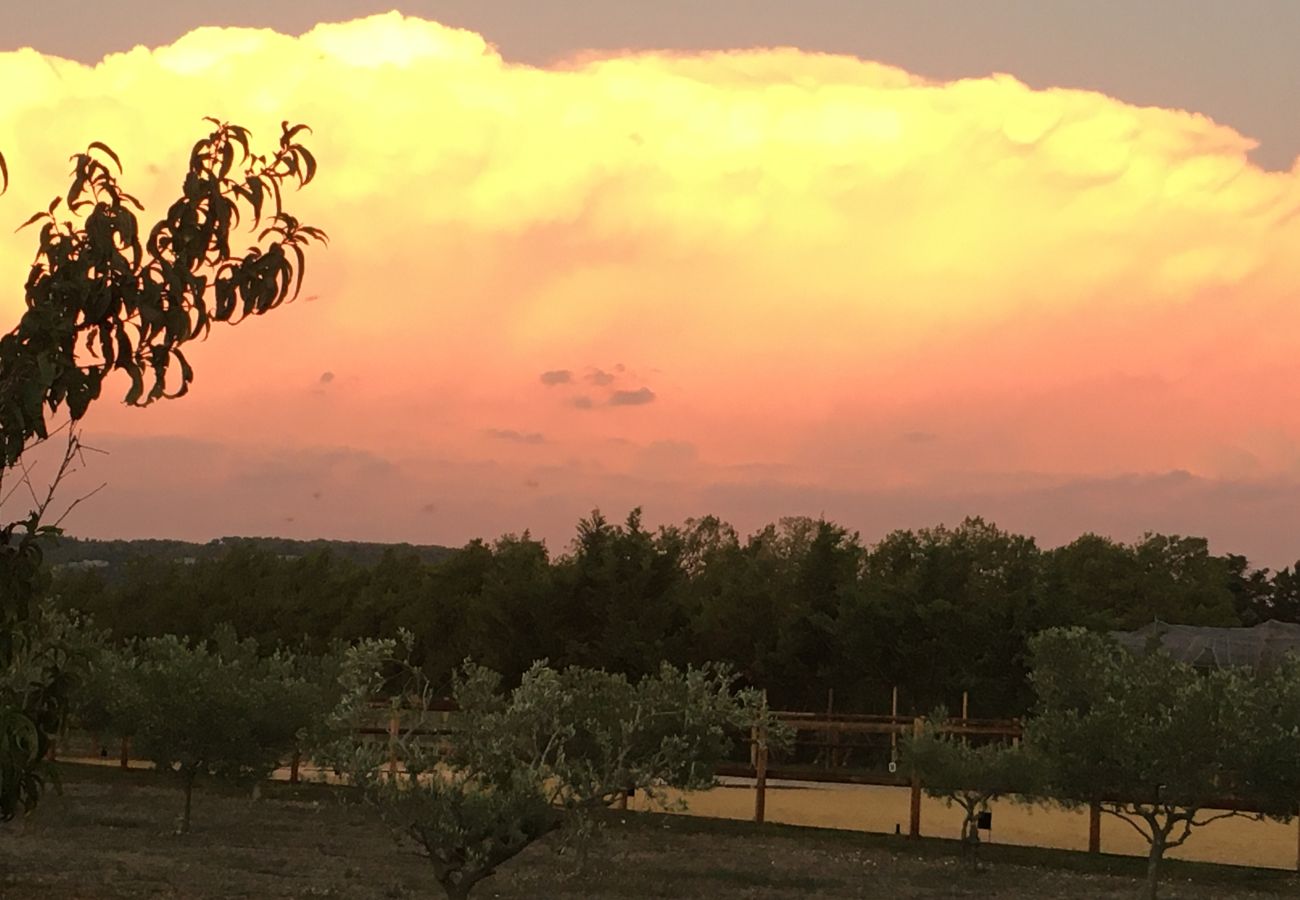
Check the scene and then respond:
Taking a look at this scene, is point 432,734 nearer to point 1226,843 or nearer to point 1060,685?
point 1060,685

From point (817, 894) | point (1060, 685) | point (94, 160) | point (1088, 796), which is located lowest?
point (817, 894)

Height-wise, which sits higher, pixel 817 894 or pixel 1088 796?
pixel 1088 796

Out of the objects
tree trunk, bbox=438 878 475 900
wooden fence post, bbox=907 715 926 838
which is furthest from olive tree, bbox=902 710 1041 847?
tree trunk, bbox=438 878 475 900

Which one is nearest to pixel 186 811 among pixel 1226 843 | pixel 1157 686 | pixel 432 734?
pixel 432 734

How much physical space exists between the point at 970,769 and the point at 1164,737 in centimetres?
787

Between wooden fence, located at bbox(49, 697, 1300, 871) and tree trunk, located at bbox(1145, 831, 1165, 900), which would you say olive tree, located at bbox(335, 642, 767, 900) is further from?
wooden fence, located at bbox(49, 697, 1300, 871)

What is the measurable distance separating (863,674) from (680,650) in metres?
7.52

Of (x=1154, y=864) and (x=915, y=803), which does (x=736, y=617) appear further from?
(x=1154, y=864)

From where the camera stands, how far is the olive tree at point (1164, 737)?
92.2 ft

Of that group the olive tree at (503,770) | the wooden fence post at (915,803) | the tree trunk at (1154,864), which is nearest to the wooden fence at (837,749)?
the wooden fence post at (915,803)

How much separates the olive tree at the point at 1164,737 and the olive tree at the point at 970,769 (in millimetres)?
4479


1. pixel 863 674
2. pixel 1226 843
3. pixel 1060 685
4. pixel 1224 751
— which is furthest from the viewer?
pixel 863 674

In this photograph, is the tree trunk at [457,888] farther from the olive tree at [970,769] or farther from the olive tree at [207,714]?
the olive tree at [207,714]

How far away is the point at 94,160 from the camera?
9727 mm
